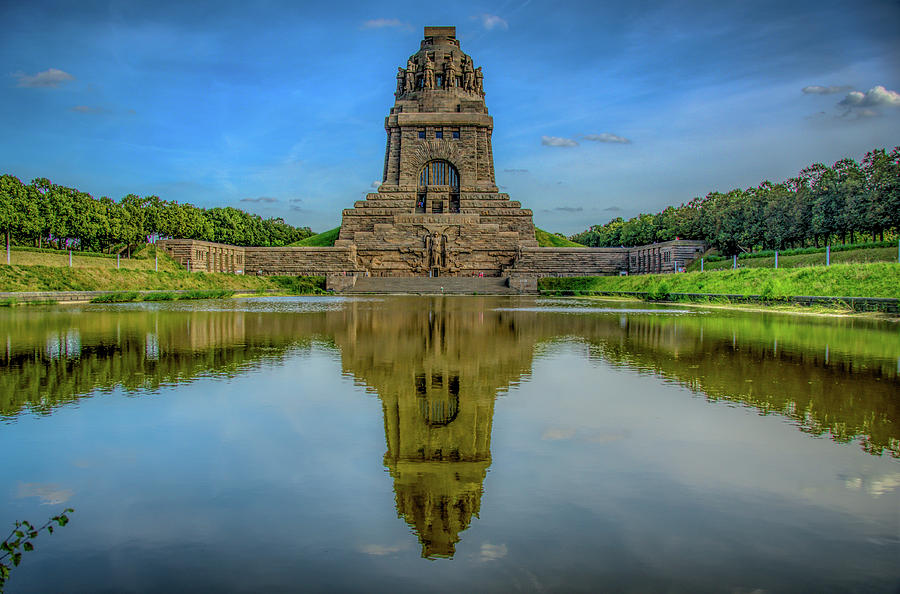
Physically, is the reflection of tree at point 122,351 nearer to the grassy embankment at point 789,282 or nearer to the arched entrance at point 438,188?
the grassy embankment at point 789,282

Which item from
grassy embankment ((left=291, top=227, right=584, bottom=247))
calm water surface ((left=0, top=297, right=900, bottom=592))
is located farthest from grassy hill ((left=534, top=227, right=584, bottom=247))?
calm water surface ((left=0, top=297, right=900, bottom=592))

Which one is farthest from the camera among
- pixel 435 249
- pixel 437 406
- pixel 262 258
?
pixel 262 258

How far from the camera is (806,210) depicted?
3828cm

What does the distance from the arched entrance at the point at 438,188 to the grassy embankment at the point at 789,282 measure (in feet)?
87.0

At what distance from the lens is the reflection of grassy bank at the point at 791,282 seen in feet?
67.3

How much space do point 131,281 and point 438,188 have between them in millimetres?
31696

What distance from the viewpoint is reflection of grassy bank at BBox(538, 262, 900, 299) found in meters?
20.5

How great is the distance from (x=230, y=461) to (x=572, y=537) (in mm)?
2346

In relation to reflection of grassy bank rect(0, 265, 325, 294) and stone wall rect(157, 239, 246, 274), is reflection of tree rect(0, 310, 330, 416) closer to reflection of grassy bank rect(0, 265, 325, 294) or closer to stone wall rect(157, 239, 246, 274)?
reflection of grassy bank rect(0, 265, 325, 294)

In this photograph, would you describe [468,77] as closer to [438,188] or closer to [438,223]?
[438,188]

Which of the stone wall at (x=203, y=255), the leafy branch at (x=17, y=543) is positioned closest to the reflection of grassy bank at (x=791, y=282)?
the leafy branch at (x=17, y=543)

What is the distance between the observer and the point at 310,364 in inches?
356

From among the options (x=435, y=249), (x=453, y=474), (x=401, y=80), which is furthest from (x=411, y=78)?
(x=453, y=474)

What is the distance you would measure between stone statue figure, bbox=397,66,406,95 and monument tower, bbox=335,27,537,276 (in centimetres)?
9
